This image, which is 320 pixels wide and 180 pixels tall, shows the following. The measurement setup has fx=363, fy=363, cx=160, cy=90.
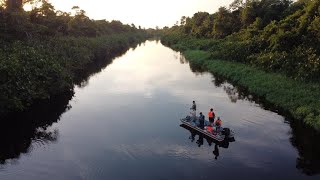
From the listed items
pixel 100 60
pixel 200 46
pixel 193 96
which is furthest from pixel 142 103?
pixel 200 46

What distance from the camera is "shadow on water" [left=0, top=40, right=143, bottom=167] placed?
21814 millimetres

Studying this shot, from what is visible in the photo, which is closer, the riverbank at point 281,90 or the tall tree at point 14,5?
the riverbank at point 281,90

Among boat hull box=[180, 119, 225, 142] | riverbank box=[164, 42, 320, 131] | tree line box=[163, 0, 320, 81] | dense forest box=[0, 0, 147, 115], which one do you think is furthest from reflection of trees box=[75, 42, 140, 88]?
boat hull box=[180, 119, 225, 142]

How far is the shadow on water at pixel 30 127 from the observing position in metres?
21.8

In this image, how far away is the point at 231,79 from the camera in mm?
42000

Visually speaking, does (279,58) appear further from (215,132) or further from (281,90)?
(215,132)

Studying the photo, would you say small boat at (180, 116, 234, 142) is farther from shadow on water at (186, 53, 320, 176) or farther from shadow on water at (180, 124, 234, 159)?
shadow on water at (186, 53, 320, 176)

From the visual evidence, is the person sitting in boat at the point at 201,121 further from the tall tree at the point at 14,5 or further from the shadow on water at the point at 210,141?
the tall tree at the point at 14,5

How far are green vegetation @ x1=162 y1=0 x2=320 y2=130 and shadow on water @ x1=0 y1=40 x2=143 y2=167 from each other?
17.6 m

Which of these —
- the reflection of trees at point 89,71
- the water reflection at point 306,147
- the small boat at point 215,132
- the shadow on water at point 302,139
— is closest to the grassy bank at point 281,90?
the shadow on water at point 302,139

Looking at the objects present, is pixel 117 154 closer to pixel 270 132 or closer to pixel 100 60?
pixel 270 132

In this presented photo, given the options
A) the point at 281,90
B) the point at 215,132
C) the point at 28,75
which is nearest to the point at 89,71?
the point at 28,75

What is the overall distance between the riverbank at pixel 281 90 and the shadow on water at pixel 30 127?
17077 mm

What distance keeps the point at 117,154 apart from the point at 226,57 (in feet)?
111
